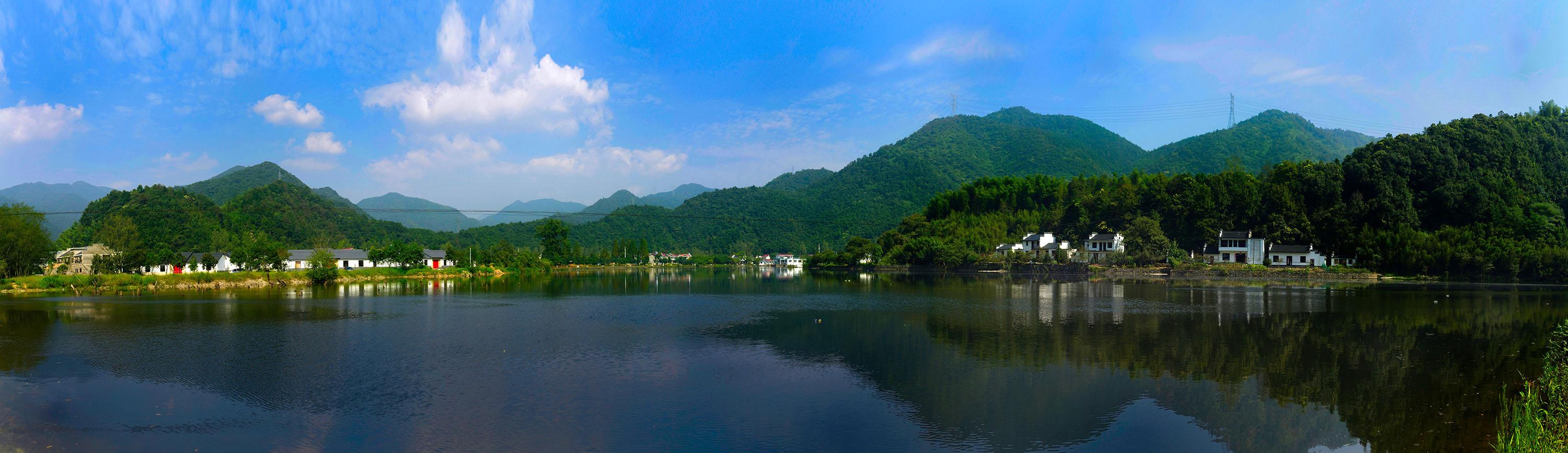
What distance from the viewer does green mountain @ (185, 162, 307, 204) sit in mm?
115500

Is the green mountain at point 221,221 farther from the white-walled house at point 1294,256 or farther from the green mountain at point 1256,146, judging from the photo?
the green mountain at point 1256,146

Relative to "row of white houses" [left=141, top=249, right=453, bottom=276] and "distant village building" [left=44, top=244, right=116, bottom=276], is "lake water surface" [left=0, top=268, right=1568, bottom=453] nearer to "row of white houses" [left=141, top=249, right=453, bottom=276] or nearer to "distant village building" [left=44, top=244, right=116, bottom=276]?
"distant village building" [left=44, top=244, right=116, bottom=276]

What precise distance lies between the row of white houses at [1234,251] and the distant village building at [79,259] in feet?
218

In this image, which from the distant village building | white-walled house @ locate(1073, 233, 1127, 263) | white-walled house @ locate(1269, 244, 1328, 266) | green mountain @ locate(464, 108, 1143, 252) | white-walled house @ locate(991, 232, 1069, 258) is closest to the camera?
the distant village building

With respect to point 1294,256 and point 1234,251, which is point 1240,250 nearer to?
point 1234,251

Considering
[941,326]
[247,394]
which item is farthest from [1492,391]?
[247,394]

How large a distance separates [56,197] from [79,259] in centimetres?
18056

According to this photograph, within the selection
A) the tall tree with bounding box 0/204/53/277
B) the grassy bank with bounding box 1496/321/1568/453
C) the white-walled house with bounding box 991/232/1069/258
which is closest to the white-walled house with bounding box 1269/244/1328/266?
the white-walled house with bounding box 991/232/1069/258

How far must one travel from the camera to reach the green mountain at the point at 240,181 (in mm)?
115500

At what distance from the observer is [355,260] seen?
59.1 meters

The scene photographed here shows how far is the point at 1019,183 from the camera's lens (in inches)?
2886

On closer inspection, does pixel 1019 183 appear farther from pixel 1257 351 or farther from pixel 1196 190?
pixel 1257 351

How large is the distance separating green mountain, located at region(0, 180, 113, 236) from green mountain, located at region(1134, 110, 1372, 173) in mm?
200534

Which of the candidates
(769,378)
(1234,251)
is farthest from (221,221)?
(1234,251)
